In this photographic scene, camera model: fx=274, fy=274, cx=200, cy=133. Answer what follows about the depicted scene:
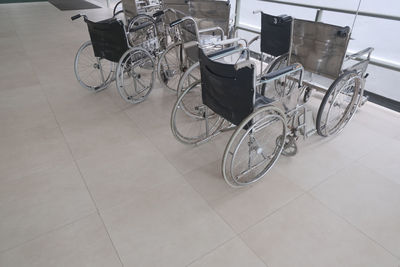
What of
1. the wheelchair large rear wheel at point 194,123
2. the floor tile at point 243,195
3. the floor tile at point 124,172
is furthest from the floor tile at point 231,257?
the wheelchair large rear wheel at point 194,123

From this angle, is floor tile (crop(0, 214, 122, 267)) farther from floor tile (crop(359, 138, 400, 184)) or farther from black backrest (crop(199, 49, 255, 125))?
floor tile (crop(359, 138, 400, 184))

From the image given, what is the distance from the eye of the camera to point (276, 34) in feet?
7.98

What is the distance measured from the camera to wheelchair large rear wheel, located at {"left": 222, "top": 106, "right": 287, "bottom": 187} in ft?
5.07

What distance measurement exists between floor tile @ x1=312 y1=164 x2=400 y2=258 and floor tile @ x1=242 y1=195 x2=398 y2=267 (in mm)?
68

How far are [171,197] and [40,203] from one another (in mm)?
779

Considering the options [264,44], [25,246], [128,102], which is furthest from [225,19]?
[25,246]

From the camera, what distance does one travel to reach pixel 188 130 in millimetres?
2330

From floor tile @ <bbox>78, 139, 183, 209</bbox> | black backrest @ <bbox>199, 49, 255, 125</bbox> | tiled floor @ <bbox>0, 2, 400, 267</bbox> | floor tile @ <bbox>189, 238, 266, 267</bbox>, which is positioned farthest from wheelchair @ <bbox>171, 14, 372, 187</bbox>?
floor tile @ <bbox>189, 238, 266, 267</bbox>

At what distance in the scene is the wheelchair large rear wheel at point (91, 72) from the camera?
2.77 meters

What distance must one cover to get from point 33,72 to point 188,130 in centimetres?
235

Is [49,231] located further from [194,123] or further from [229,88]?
[194,123]

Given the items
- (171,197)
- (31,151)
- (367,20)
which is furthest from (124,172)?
(367,20)

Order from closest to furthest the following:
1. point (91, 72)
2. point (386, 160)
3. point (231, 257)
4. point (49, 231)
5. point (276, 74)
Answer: point (231, 257) → point (49, 231) → point (276, 74) → point (386, 160) → point (91, 72)

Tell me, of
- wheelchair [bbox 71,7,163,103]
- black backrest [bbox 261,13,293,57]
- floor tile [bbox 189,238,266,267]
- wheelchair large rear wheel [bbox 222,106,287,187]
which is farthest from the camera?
wheelchair [bbox 71,7,163,103]
